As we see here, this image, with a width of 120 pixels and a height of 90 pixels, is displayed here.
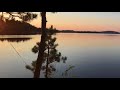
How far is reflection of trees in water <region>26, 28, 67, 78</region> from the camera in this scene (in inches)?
257

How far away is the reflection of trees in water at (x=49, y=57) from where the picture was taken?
21.4 ft

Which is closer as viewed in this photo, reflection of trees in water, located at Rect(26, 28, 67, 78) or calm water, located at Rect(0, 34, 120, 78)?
reflection of trees in water, located at Rect(26, 28, 67, 78)

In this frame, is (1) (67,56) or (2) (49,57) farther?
(1) (67,56)

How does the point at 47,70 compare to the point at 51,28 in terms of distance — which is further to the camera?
the point at 47,70

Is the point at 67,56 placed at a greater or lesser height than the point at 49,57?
lesser

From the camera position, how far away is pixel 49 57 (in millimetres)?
6918

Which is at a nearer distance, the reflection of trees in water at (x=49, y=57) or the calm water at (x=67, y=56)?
the reflection of trees in water at (x=49, y=57)

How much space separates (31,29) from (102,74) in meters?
8.45
